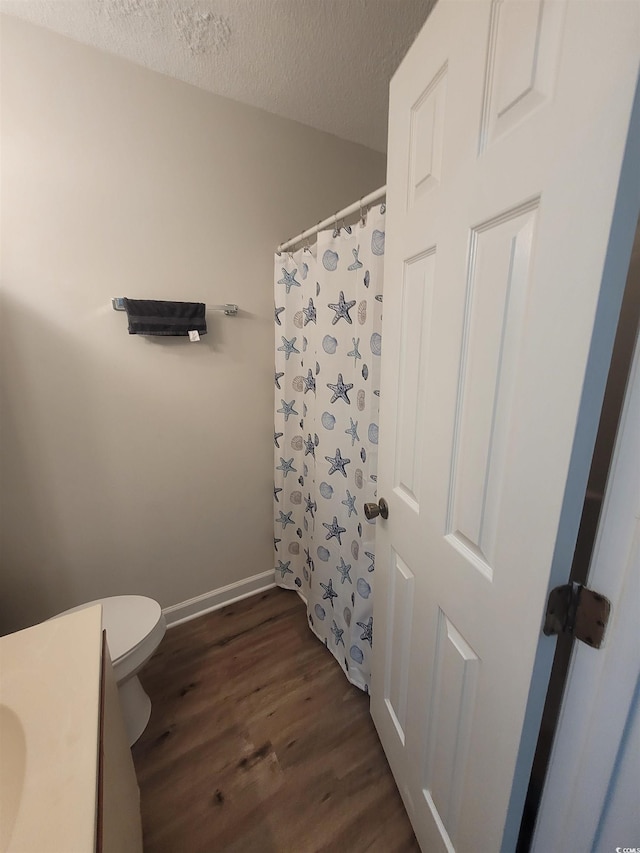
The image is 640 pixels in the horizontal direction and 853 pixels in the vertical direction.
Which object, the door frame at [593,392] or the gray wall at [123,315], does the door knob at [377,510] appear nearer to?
the door frame at [593,392]

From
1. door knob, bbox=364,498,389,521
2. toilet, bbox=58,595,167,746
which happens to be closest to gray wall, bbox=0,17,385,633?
toilet, bbox=58,595,167,746

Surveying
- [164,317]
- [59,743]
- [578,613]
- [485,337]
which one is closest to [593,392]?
[485,337]

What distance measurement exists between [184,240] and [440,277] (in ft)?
4.17

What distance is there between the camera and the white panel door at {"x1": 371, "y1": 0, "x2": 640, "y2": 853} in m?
0.42

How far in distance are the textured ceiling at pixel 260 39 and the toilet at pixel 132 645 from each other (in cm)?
207

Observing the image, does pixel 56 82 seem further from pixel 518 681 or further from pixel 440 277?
pixel 518 681

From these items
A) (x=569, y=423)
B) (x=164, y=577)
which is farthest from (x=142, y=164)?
(x=164, y=577)

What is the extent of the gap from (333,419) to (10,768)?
1.17m

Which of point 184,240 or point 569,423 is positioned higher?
point 184,240

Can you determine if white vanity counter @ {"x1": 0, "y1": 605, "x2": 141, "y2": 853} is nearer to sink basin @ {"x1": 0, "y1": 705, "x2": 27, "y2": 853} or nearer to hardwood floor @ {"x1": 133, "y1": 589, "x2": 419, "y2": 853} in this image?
sink basin @ {"x1": 0, "y1": 705, "x2": 27, "y2": 853}

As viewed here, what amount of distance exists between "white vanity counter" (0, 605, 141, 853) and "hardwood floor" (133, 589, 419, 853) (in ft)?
1.20

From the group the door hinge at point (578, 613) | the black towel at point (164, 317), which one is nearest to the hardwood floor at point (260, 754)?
the door hinge at point (578, 613)

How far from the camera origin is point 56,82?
119cm

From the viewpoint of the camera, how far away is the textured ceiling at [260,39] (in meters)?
1.07
